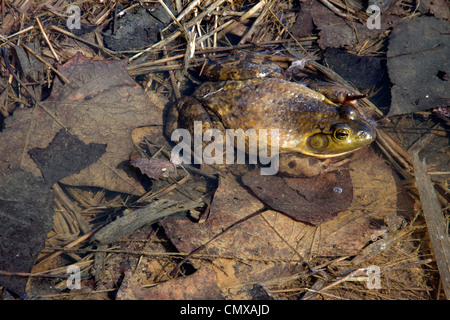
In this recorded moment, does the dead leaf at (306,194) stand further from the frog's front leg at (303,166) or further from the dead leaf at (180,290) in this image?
the dead leaf at (180,290)

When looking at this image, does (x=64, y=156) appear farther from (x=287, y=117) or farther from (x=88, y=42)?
(x=287, y=117)

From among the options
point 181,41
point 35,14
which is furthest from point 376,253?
point 35,14

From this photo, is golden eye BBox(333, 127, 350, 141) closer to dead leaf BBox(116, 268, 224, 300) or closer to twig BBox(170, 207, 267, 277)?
twig BBox(170, 207, 267, 277)

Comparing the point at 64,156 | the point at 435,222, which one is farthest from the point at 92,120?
the point at 435,222

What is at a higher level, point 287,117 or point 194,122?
point 194,122

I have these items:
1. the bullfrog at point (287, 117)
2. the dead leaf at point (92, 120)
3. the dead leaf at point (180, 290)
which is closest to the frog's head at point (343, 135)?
the bullfrog at point (287, 117)

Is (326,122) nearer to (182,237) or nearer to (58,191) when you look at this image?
(182,237)

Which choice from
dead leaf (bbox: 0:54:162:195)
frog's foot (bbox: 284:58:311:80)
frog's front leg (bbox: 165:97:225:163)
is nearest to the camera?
dead leaf (bbox: 0:54:162:195)

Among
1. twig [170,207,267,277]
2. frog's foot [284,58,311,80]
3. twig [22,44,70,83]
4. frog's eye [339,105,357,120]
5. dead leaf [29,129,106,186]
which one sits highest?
twig [22,44,70,83]

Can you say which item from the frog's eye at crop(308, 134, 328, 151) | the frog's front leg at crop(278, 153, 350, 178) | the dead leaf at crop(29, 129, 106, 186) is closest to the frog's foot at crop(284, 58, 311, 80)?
the frog's eye at crop(308, 134, 328, 151)
